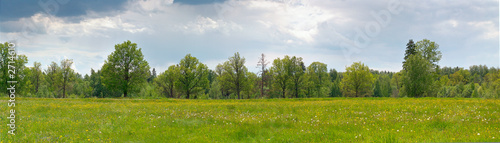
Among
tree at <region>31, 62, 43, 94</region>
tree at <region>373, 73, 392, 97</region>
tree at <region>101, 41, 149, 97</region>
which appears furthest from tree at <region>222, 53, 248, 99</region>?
tree at <region>373, 73, 392, 97</region>

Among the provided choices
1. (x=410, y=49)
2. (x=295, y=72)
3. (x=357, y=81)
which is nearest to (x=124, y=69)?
(x=295, y=72)

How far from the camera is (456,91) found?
95.6 meters

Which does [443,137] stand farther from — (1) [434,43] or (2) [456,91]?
(2) [456,91]

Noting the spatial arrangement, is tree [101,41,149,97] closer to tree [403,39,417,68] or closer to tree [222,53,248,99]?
tree [222,53,248,99]

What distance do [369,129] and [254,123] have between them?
5310 mm

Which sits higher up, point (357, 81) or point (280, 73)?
point (280, 73)

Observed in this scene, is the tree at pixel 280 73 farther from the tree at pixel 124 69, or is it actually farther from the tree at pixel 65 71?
the tree at pixel 65 71

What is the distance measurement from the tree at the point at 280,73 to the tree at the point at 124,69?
3051 centimetres

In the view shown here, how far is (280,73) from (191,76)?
21796 mm

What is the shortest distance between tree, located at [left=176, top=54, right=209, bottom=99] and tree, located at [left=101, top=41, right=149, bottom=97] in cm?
1132

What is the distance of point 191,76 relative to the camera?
198ft

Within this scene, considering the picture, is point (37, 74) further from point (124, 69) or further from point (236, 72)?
point (236, 72)

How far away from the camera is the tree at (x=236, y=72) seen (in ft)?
199

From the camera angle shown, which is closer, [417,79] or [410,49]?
[417,79]
